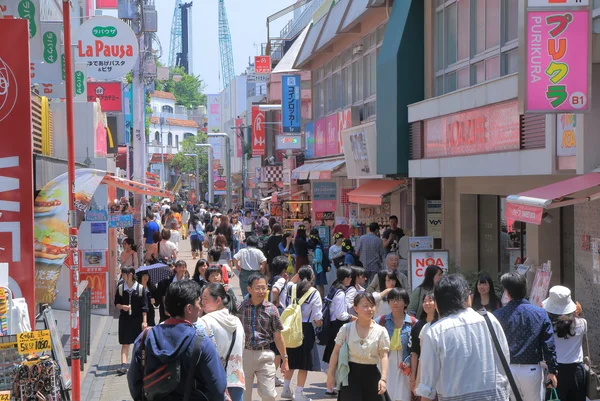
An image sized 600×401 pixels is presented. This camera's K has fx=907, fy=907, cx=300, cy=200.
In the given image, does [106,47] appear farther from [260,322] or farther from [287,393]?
[260,322]

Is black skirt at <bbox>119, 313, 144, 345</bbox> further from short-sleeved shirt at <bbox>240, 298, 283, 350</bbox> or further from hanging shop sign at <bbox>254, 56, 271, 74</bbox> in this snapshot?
hanging shop sign at <bbox>254, 56, 271, 74</bbox>

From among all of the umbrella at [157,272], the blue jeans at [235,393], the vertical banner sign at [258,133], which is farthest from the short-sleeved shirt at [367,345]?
the vertical banner sign at [258,133]

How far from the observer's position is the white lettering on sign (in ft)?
35.7

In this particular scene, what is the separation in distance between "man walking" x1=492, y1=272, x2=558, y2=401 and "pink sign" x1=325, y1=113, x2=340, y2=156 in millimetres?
18623

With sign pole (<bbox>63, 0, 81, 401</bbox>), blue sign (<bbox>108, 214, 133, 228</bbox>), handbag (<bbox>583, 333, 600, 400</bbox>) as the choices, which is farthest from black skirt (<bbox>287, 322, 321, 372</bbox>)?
blue sign (<bbox>108, 214, 133, 228</bbox>)

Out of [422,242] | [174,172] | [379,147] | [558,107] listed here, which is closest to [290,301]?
[558,107]

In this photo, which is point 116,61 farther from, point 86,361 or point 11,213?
point 11,213

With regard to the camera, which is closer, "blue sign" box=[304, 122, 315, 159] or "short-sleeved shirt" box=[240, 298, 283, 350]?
"short-sleeved shirt" box=[240, 298, 283, 350]

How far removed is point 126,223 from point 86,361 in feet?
12.9

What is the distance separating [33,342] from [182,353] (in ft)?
9.81

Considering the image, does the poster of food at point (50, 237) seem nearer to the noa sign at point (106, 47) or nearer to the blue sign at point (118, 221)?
the blue sign at point (118, 221)

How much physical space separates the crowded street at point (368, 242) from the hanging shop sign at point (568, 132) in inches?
1.4

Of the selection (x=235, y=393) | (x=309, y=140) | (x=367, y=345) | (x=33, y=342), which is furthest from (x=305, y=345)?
(x=309, y=140)

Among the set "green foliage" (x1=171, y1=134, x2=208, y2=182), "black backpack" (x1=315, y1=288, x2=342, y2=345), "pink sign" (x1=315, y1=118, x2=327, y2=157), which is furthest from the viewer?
"green foliage" (x1=171, y1=134, x2=208, y2=182)
